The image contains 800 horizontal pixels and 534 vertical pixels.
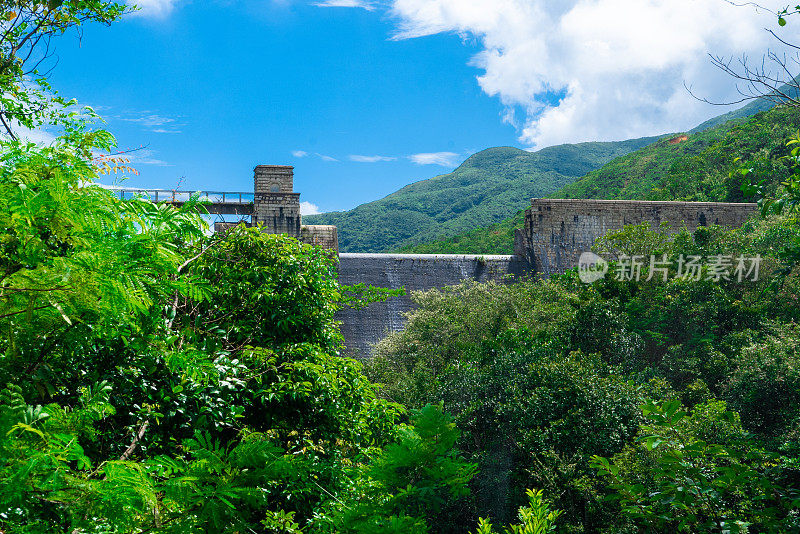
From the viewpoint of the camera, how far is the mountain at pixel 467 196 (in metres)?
42.7

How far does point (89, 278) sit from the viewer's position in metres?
1.92

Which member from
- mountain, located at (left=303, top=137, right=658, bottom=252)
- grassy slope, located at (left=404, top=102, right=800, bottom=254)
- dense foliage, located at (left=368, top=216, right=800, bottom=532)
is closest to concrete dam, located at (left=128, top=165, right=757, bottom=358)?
dense foliage, located at (left=368, top=216, right=800, bottom=532)

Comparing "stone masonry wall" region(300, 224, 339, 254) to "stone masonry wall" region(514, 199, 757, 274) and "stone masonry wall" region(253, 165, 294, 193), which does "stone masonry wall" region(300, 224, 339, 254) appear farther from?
"stone masonry wall" region(514, 199, 757, 274)

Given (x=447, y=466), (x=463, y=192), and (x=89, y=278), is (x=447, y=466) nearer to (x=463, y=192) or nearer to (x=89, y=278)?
(x=89, y=278)

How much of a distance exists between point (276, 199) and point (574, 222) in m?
9.50

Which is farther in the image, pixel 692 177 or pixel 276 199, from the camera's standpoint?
pixel 692 177

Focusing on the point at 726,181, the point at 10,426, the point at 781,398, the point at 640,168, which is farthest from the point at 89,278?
the point at 640,168

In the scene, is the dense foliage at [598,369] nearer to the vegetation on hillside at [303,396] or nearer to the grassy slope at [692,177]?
the vegetation on hillside at [303,396]

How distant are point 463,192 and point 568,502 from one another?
4405cm

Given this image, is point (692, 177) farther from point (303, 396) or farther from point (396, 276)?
point (303, 396)

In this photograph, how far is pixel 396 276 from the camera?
1741 cm

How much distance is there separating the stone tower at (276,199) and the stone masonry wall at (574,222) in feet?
25.3

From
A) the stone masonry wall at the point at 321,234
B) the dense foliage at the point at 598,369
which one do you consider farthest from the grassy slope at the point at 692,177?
the stone masonry wall at the point at 321,234

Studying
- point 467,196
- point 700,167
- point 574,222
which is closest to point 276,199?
point 574,222
